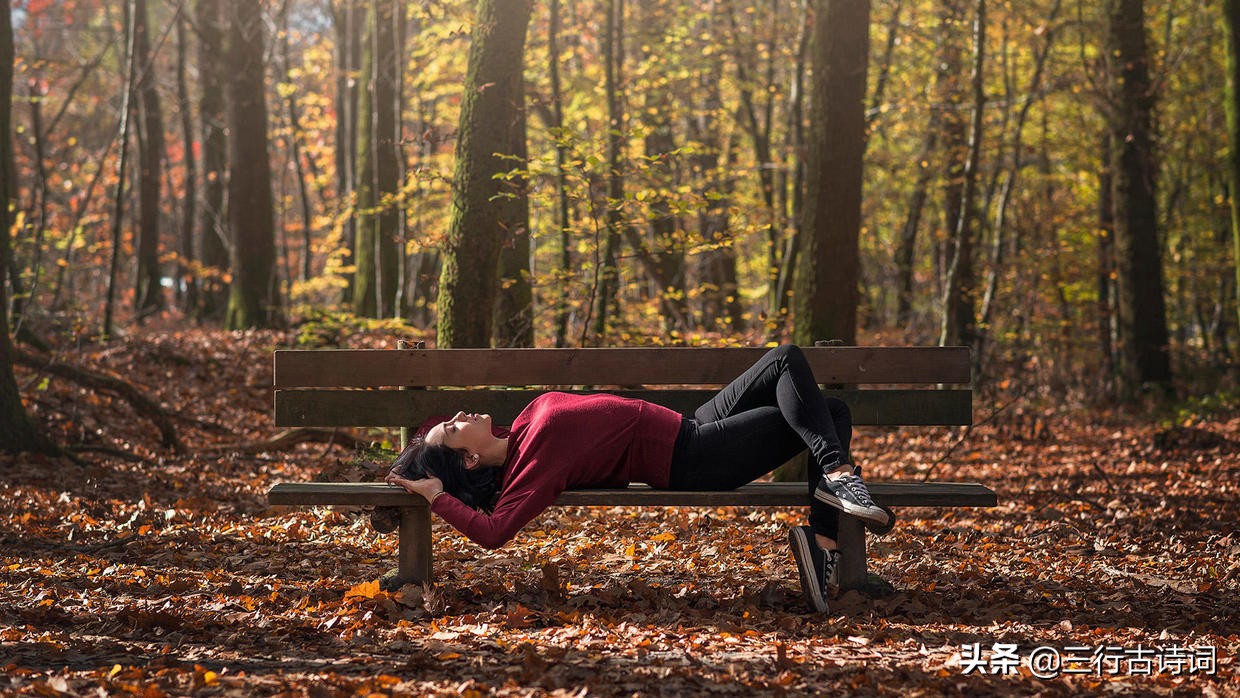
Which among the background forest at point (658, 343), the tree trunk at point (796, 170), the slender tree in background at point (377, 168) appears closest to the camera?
the background forest at point (658, 343)

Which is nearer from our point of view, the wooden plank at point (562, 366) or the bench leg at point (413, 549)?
the bench leg at point (413, 549)

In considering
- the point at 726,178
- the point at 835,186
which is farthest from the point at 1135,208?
the point at 835,186

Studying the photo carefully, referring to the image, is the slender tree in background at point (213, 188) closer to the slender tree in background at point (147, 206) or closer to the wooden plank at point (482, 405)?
the slender tree in background at point (147, 206)

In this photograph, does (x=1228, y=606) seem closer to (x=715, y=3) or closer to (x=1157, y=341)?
(x=1157, y=341)

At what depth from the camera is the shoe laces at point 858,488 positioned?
4336 mm

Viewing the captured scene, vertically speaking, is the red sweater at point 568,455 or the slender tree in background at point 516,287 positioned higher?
the slender tree in background at point 516,287

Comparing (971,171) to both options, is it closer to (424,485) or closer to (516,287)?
(516,287)

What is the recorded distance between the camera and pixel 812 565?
4.73 m

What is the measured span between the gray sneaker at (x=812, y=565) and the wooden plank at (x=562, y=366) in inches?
41.8

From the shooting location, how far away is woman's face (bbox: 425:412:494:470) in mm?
4703

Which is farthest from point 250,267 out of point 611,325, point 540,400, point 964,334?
point 540,400

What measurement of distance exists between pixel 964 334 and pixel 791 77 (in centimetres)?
499

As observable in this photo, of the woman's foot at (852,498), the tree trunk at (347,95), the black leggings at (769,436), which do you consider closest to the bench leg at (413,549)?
the black leggings at (769,436)

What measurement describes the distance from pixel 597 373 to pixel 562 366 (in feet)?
0.59
